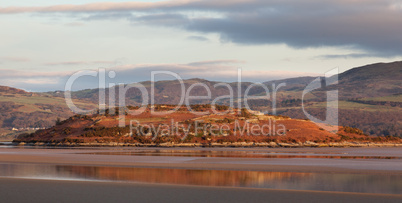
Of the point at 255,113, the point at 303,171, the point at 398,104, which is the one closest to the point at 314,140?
the point at 255,113

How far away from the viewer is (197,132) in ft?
293

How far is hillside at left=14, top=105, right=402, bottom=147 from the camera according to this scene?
85.2 meters

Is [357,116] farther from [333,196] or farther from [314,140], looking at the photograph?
[333,196]

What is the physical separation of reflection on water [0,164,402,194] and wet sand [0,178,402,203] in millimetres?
1974

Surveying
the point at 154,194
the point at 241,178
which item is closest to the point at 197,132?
the point at 241,178

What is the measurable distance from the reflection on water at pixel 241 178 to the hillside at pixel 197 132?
5051cm

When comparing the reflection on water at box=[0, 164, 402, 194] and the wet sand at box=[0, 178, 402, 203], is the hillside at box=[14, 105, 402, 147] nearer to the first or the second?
the reflection on water at box=[0, 164, 402, 194]

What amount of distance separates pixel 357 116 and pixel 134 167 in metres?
165

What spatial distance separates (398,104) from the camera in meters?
198

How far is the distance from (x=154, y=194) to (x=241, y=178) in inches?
318

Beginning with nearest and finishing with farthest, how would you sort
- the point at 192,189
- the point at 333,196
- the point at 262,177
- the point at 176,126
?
the point at 333,196
the point at 192,189
the point at 262,177
the point at 176,126

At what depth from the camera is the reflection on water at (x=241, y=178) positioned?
23933 mm

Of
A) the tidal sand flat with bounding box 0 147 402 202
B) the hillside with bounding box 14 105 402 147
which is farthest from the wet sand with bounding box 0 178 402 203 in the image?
the hillside with bounding box 14 105 402 147

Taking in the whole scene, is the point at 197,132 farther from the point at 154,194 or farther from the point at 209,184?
the point at 154,194
